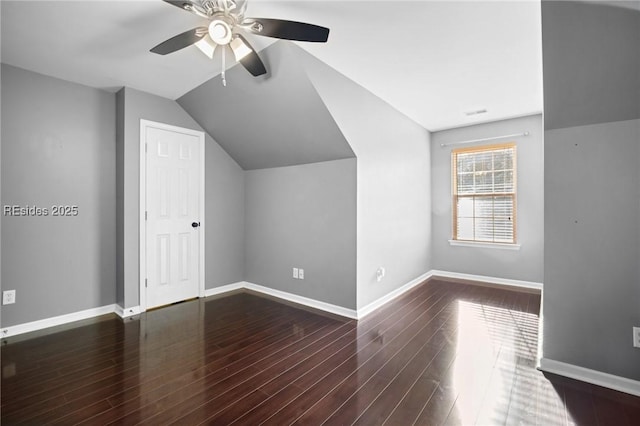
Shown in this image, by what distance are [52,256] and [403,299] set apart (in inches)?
158

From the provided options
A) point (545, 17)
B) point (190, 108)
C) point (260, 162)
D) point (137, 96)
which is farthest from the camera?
point (260, 162)

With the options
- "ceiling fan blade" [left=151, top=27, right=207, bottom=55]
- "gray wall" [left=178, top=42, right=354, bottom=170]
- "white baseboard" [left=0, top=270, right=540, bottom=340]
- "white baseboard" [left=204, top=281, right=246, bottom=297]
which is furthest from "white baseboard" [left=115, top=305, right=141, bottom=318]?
Answer: "ceiling fan blade" [left=151, top=27, right=207, bottom=55]

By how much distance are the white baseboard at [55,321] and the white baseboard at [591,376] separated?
426 cm

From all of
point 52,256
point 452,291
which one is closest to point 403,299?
point 452,291

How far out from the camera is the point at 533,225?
436 cm

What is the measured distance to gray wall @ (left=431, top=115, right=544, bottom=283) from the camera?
14.2 ft

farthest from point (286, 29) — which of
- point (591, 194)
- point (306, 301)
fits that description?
point (306, 301)

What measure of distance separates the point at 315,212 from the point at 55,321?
9.66ft

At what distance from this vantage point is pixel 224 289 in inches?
167

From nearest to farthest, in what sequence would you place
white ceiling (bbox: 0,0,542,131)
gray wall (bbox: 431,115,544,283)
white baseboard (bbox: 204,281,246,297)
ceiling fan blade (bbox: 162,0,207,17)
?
ceiling fan blade (bbox: 162,0,207,17) → white ceiling (bbox: 0,0,542,131) → white baseboard (bbox: 204,281,246,297) → gray wall (bbox: 431,115,544,283)

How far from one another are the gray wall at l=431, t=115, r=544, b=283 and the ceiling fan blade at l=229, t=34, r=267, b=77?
3.80 m

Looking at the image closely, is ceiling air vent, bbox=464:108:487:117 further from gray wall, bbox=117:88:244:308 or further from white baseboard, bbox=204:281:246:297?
white baseboard, bbox=204:281:246:297

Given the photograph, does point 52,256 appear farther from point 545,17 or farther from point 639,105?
point 639,105

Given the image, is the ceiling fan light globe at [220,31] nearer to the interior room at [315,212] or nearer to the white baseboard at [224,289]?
the interior room at [315,212]
